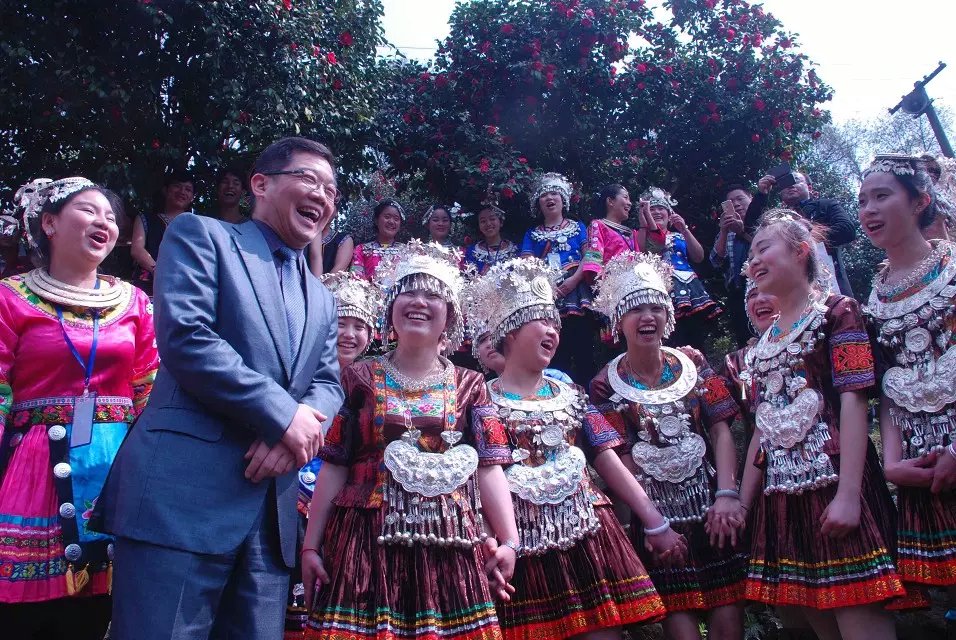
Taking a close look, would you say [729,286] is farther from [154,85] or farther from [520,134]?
[154,85]

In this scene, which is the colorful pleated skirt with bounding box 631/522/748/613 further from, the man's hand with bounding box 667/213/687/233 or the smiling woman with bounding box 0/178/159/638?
the man's hand with bounding box 667/213/687/233

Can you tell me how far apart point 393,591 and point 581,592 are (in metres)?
0.89

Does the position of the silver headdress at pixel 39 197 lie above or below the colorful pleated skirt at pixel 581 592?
above

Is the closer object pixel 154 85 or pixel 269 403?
pixel 269 403

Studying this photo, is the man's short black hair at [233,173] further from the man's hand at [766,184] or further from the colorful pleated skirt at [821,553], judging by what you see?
the colorful pleated skirt at [821,553]

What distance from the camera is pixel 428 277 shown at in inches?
134

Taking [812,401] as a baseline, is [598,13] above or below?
above

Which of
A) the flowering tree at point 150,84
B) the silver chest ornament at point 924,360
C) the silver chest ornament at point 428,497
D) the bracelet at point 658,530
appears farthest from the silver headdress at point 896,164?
the flowering tree at point 150,84

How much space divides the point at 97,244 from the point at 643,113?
6.45 metres

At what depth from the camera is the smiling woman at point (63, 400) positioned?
2844 millimetres

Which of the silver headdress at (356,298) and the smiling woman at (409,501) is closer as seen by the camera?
the smiling woman at (409,501)

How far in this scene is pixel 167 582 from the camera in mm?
2039

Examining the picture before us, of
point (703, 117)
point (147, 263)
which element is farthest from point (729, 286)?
point (147, 263)

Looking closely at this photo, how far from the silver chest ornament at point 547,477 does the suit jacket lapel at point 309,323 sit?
1.24 meters
